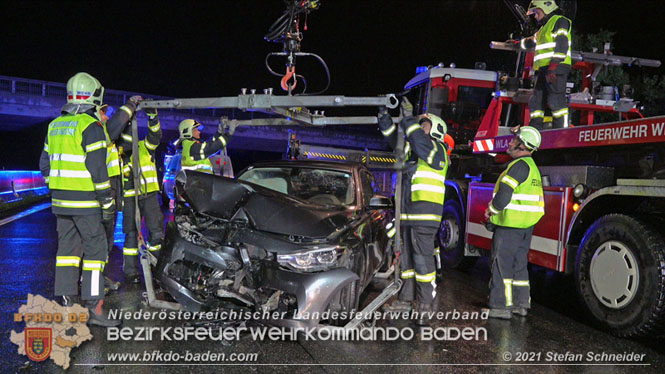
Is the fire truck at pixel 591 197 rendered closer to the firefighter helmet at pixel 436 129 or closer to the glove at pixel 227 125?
the firefighter helmet at pixel 436 129

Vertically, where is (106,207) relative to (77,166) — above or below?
below

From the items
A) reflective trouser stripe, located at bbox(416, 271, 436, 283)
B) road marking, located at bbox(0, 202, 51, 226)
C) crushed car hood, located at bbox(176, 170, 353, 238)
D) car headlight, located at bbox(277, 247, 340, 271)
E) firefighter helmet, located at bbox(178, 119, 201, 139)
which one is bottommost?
road marking, located at bbox(0, 202, 51, 226)

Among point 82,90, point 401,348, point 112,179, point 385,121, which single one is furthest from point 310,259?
point 112,179

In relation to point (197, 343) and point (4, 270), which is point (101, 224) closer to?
point (197, 343)

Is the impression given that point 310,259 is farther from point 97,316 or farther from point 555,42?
point 555,42

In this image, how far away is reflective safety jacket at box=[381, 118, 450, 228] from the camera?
467 centimetres

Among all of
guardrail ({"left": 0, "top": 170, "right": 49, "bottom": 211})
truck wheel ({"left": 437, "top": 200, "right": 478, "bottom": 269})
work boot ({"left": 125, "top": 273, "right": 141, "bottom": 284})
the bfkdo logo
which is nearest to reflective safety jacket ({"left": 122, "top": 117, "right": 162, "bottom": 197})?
work boot ({"left": 125, "top": 273, "right": 141, "bottom": 284})

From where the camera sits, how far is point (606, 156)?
15.8 feet

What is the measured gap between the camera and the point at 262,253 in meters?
3.74

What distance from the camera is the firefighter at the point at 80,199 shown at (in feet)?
13.6

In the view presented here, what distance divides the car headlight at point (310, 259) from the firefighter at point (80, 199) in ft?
5.63

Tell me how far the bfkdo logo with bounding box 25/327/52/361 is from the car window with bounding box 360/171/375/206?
296cm

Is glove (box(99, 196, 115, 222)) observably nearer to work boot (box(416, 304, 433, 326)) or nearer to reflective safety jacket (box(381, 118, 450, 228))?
reflective safety jacket (box(381, 118, 450, 228))

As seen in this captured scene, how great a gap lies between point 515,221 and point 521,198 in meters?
0.24
